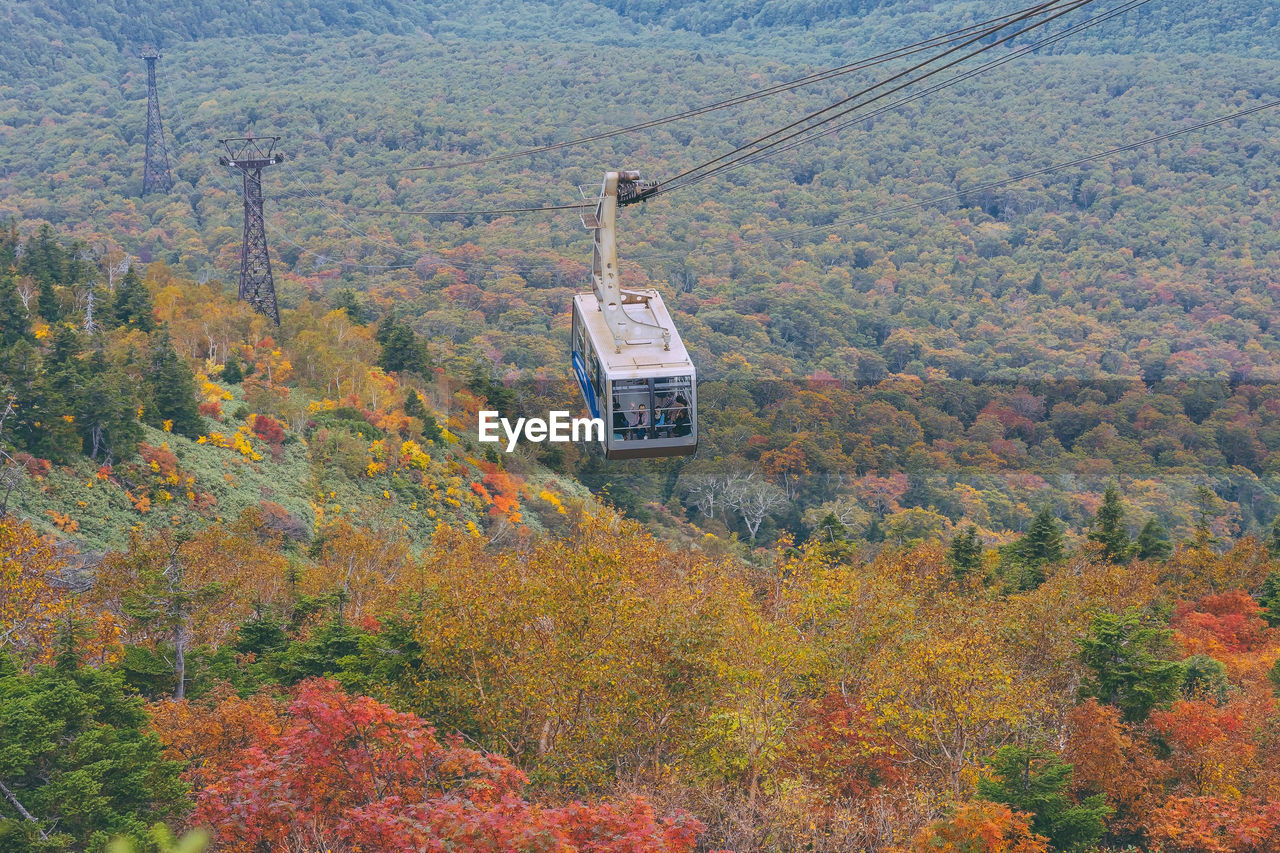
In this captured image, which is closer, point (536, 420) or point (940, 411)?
point (536, 420)

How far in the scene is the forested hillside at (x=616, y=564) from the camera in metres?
20.0

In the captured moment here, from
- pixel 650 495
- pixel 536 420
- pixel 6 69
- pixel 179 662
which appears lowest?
pixel 650 495

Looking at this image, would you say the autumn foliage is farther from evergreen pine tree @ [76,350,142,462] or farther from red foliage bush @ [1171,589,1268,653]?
evergreen pine tree @ [76,350,142,462]

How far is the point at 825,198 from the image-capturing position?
18000cm

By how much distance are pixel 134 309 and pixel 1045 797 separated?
4797 cm

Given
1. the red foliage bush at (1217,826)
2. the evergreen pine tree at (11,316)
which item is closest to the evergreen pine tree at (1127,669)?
the red foliage bush at (1217,826)

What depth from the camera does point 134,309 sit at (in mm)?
56531

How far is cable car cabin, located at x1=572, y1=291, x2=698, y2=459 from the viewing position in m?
23.7

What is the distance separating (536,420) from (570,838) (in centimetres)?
5591

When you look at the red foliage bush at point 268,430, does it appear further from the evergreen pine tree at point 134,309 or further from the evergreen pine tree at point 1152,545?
the evergreen pine tree at point 1152,545

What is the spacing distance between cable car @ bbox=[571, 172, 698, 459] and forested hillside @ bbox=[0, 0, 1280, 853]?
1992 mm

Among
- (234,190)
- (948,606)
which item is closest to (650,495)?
(948,606)

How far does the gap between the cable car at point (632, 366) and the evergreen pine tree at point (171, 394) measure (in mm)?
28215

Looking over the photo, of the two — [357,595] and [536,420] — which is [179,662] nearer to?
[357,595]
